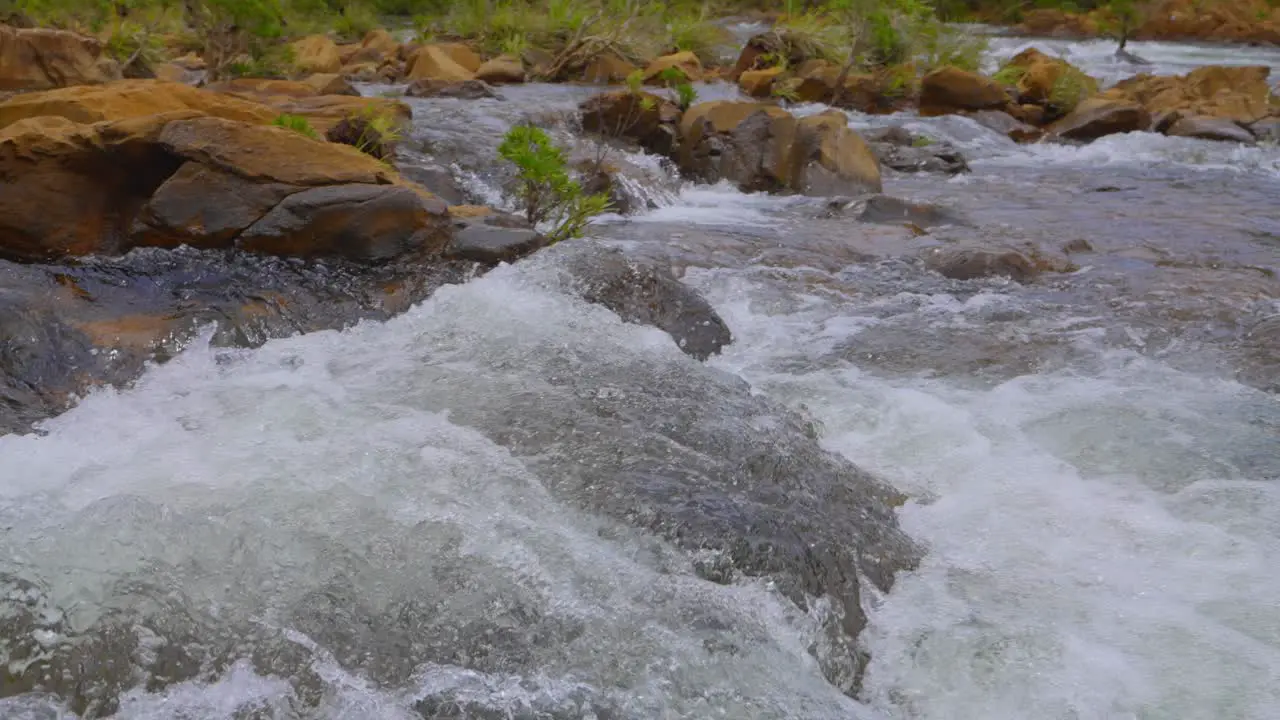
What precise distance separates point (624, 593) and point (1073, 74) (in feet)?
45.4

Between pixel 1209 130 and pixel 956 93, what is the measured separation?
3.12 metres

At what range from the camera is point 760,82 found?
1464 cm

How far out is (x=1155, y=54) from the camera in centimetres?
2136

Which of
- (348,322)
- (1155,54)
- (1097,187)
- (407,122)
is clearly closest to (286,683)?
(348,322)

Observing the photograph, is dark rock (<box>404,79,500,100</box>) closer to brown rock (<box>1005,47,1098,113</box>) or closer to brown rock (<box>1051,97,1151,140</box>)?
brown rock (<box>1051,97,1151,140</box>)

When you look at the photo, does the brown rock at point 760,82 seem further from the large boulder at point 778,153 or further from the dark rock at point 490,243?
the dark rock at point 490,243

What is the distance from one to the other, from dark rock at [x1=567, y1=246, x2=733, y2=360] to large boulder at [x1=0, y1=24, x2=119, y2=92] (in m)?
6.16

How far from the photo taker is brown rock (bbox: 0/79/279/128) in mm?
5391

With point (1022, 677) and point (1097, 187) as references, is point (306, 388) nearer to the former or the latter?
point (1022, 677)

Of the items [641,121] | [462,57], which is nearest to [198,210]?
[641,121]

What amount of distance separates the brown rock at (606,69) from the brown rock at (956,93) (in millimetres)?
4038

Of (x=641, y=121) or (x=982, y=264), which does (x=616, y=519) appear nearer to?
(x=982, y=264)

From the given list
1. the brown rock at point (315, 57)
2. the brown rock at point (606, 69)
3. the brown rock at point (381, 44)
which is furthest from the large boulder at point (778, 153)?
the brown rock at point (381, 44)

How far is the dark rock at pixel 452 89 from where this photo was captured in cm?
1173
